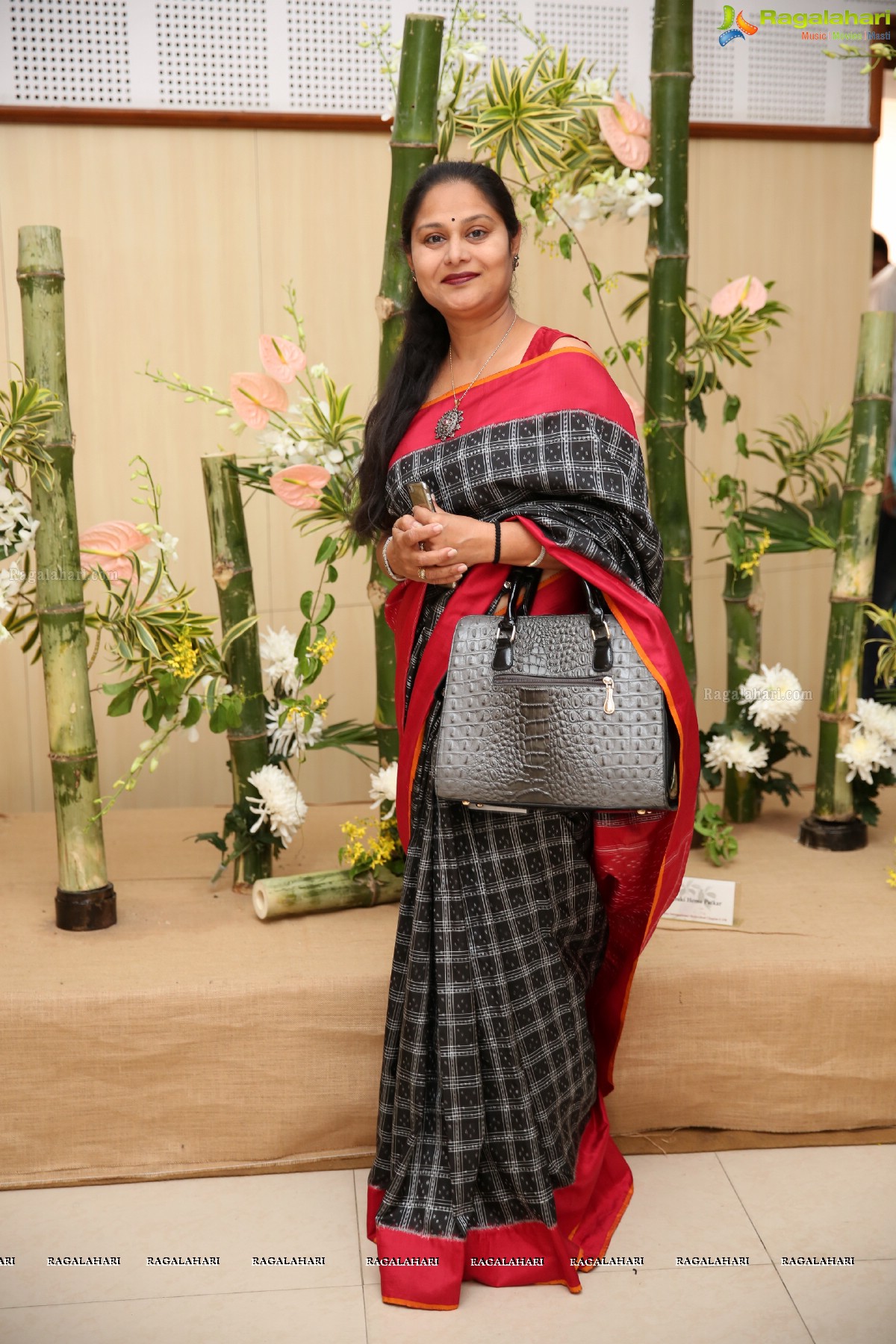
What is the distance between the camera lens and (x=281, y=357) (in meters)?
2.26

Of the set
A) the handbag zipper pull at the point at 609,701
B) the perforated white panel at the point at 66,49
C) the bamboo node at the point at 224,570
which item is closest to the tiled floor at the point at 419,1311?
the handbag zipper pull at the point at 609,701

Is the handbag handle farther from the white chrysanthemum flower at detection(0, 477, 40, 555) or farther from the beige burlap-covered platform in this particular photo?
the white chrysanthemum flower at detection(0, 477, 40, 555)

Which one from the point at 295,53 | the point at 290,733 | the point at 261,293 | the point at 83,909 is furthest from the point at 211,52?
the point at 83,909

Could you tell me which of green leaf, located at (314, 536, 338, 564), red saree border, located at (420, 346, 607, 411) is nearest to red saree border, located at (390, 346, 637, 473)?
red saree border, located at (420, 346, 607, 411)

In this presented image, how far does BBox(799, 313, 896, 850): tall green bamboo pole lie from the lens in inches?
102

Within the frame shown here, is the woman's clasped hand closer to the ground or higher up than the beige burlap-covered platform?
higher up

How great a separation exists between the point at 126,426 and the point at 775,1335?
8.20 ft

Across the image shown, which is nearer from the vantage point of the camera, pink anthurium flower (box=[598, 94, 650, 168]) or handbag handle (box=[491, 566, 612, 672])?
handbag handle (box=[491, 566, 612, 672])

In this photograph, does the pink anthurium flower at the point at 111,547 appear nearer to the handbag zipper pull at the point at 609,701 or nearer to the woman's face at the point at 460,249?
the woman's face at the point at 460,249

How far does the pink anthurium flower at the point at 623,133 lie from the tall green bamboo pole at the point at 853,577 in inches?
22.5

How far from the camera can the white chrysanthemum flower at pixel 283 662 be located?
97.7 inches

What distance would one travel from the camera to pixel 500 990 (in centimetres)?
180

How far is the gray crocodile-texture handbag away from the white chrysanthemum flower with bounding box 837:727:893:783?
1029 millimetres

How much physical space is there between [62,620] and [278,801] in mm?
522
